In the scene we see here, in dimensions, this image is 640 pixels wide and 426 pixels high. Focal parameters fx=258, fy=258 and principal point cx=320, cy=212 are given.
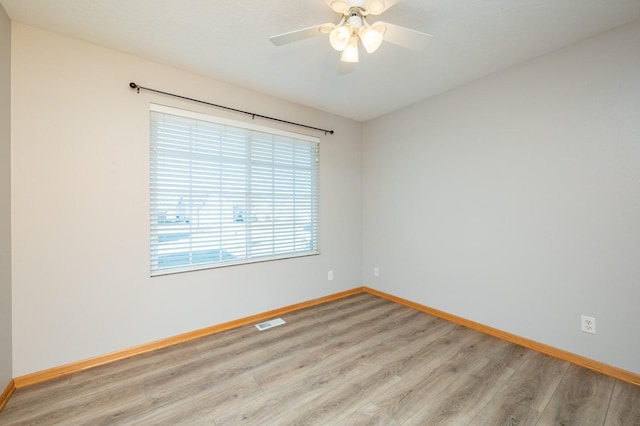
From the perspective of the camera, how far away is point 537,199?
229 cm

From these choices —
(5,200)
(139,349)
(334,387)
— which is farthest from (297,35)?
(139,349)

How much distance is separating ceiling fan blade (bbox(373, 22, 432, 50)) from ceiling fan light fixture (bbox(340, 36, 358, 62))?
16cm

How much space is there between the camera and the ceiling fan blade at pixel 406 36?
152cm

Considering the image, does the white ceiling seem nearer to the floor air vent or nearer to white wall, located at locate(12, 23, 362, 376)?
white wall, located at locate(12, 23, 362, 376)

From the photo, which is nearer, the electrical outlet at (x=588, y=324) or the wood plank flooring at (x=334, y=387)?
the wood plank flooring at (x=334, y=387)

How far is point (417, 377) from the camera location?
1919 mm

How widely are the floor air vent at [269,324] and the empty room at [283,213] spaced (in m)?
0.04

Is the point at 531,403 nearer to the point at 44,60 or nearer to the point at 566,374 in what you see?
the point at 566,374

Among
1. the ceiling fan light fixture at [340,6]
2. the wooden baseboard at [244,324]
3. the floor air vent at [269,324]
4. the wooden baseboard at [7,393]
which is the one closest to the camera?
the ceiling fan light fixture at [340,6]

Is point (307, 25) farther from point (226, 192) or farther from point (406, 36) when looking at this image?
point (226, 192)

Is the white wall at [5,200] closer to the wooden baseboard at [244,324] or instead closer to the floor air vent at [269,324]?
the wooden baseboard at [244,324]

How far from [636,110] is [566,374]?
199 cm

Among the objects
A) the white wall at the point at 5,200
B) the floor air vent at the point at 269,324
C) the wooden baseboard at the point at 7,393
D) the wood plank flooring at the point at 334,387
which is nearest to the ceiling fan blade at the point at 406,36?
the wood plank flooring at the point at 334,387

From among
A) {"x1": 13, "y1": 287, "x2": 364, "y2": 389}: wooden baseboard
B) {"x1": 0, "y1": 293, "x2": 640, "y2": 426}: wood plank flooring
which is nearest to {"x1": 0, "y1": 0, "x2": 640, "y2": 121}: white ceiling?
{"x1": 13, "y1": 287, "x2": 364, "y2": 389}: wooden baseboard
